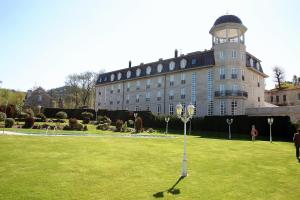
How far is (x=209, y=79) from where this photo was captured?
47250mm

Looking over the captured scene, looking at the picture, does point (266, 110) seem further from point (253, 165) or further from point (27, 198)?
point (27, 198)

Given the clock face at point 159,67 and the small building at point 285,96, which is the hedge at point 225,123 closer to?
the clock face at point 159,67

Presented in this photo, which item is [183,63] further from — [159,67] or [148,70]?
[148,70]

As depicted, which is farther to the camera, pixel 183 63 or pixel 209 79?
pixel 183 63

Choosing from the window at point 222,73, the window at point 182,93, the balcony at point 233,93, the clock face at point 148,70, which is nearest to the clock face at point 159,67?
the clock face at point 148,70

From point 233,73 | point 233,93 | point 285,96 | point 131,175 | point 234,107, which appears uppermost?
point 233,73

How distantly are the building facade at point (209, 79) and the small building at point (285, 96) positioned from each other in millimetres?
14657

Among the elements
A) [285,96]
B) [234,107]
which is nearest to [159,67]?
[234,107]

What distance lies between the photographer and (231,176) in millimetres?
11539

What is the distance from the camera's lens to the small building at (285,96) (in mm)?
63344

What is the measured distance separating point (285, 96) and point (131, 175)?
64.5m

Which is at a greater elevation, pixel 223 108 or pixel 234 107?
pixel 234 107

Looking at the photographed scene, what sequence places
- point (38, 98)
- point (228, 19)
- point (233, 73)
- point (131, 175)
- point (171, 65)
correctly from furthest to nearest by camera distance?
point (38, 98), point (171, 65), point (233, 73), point (228, 19), point (131, 175)

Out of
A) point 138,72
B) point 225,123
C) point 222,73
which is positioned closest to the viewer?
point 225,123
